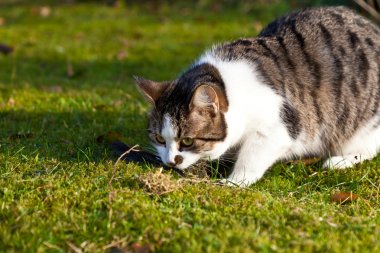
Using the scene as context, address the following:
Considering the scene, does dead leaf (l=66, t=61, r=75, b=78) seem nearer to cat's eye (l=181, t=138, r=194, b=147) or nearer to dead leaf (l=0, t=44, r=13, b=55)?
dead leaf (l=0, t=44, r=13, b=55)

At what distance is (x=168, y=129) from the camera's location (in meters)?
4.23

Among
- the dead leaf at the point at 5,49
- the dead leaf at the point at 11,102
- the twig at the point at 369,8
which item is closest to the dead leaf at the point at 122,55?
the dead leaf at the point at 5,49

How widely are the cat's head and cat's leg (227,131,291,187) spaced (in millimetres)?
183

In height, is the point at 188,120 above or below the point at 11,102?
above

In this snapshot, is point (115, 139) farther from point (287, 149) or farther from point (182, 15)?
point (182, 15)

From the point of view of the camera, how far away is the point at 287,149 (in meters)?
4.62

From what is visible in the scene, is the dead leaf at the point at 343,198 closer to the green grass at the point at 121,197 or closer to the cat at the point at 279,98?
the green grass at the point at 121,197

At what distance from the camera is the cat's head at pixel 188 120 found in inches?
166

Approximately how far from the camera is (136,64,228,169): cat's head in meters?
4.22

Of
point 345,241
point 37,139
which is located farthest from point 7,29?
point 345,241

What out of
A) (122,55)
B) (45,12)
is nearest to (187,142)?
(122,55)

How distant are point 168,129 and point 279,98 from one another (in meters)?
0.94

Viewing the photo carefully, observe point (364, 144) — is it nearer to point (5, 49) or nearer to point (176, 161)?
point (176, 161)

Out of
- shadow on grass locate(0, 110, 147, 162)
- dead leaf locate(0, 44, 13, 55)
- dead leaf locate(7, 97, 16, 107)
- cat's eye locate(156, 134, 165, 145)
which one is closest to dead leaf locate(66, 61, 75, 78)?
dead leaf locate(0, 44, 13, 55)
